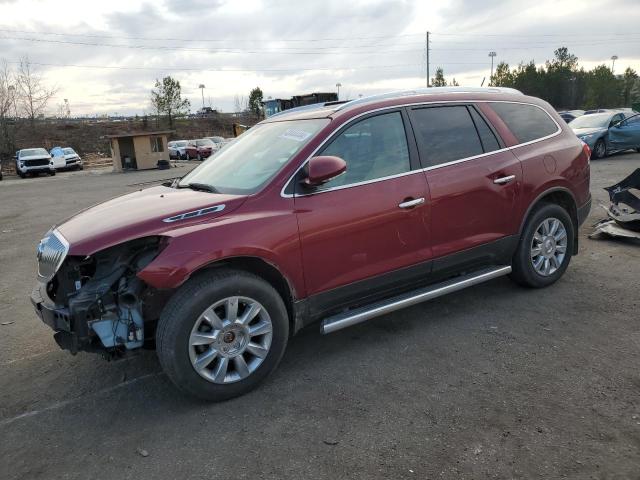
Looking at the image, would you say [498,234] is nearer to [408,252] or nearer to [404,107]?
[408,252]

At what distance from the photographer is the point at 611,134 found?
1627cm

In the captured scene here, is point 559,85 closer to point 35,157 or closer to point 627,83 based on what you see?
point 627,83

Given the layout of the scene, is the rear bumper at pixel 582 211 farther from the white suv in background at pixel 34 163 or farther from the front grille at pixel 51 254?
the white suv in background at pixel 34 163

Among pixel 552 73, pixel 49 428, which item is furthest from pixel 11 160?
pixel 552 73

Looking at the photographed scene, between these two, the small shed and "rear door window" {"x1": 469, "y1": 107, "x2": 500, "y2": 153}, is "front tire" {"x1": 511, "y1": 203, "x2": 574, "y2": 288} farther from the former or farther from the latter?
the small shed

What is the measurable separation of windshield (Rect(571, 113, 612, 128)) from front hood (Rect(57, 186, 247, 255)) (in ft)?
54.6

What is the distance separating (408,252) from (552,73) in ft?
255

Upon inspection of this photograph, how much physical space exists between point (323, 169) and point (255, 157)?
0.86 metres

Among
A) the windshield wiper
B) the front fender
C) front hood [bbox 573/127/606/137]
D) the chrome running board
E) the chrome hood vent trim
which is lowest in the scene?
the chrome running board

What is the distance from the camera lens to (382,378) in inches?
137

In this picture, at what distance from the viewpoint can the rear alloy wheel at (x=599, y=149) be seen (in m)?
16.3

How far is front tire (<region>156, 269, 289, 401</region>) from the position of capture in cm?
310

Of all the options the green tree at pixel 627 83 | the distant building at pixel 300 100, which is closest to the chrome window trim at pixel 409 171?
the distant building at pixel 300 100

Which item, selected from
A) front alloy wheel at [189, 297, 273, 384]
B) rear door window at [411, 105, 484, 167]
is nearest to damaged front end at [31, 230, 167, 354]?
front alloy wheel at [189, 297, 273, 384]
